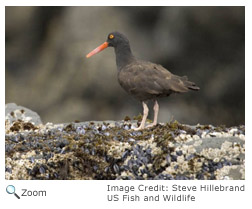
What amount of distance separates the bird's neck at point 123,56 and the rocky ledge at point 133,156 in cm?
119

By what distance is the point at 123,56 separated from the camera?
7035 millimetres

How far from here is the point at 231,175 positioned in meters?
5.61

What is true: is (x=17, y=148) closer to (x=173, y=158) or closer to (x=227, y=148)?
(x=173, y=158)

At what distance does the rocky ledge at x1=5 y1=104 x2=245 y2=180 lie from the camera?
5.66 meters

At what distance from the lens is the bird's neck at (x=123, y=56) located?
22.9 feet

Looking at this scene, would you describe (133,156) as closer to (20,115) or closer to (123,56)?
(123,56)

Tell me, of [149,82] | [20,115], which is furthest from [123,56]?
[20,115]

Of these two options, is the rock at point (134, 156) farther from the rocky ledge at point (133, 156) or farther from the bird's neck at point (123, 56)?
the bird's neck at point (123, 56)

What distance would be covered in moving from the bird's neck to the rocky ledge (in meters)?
1.19

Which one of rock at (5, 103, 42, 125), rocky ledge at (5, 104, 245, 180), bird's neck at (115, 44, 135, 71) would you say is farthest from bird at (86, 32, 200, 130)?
rock at (5, 103, 42, 125)

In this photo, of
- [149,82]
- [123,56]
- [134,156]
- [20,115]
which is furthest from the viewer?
[20,115]

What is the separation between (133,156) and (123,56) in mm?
1890

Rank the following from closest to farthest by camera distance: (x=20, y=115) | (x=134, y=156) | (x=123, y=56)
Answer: (x=134, y=156)
(x=123, y=56)
(x=20, y=115)

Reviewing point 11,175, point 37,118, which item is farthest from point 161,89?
point 37,118
